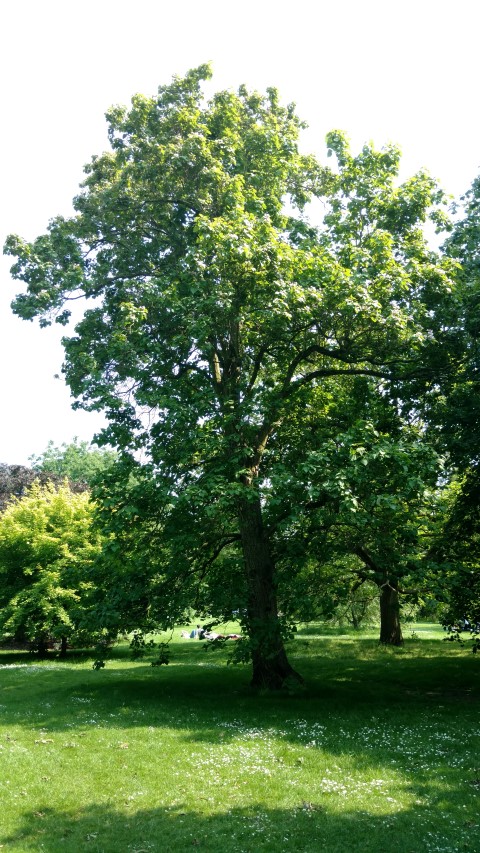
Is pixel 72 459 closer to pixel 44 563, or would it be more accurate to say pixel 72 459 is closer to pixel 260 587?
pixel 44 563

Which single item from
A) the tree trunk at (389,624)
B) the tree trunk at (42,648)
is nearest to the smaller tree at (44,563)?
the tree trunk at (42,648)

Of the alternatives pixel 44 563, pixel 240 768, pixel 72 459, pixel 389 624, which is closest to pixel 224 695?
pixel 240 768

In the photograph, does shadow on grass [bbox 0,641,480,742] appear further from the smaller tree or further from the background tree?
the background tree

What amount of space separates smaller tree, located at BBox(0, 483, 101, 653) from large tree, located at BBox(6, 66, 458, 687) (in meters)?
10.0

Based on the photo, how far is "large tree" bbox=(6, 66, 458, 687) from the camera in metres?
14.2

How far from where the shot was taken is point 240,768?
31.9ft

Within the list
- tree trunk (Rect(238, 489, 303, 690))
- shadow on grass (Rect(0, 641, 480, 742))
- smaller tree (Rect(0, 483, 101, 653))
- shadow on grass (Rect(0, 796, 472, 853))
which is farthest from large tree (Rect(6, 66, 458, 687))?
smaller tree (Rect(0, 483, 101, 653))

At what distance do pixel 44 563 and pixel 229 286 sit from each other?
60.6 feet

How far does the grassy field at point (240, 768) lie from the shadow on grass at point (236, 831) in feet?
0.07

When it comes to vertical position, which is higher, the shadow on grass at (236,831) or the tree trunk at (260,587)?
the tree trunk at (260,587)

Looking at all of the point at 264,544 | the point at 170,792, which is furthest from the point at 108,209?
the point at 170,792

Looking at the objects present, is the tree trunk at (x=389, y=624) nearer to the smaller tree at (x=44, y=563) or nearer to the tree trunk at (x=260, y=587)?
the tree trunk at (x=260, y=587)

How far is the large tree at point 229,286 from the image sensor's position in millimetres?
14195

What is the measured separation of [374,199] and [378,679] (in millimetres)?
13567
